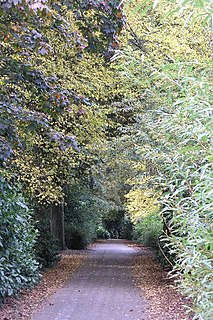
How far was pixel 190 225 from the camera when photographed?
304cm

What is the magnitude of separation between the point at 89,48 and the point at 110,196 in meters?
19.7

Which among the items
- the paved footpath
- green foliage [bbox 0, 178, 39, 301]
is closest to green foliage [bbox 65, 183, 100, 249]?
the paved footpath

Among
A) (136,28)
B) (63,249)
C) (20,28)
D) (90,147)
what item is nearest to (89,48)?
(20,28)

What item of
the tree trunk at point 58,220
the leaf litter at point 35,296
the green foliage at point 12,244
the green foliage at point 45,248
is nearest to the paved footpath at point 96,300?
the leaf litter at point 35,296

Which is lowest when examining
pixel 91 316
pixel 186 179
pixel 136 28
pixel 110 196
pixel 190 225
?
pixel 91 316

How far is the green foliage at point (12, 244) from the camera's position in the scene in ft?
29.8

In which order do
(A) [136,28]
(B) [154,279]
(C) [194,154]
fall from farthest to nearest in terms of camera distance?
(B) [154,279], (A) [136,28], (C) [194,154]

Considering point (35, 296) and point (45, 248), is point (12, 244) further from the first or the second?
point (45, 248)

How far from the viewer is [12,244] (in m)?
9.88

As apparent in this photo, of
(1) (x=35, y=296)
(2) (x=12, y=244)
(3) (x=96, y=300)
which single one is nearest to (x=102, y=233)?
(1) (x=35, y=296)

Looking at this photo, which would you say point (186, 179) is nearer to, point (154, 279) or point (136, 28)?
point (136, 28)

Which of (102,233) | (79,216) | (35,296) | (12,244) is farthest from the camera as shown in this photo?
(102,233)

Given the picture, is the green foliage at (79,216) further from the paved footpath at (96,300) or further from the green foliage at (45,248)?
the paved footpath at (96,300)

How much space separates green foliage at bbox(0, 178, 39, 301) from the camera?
9070mm
